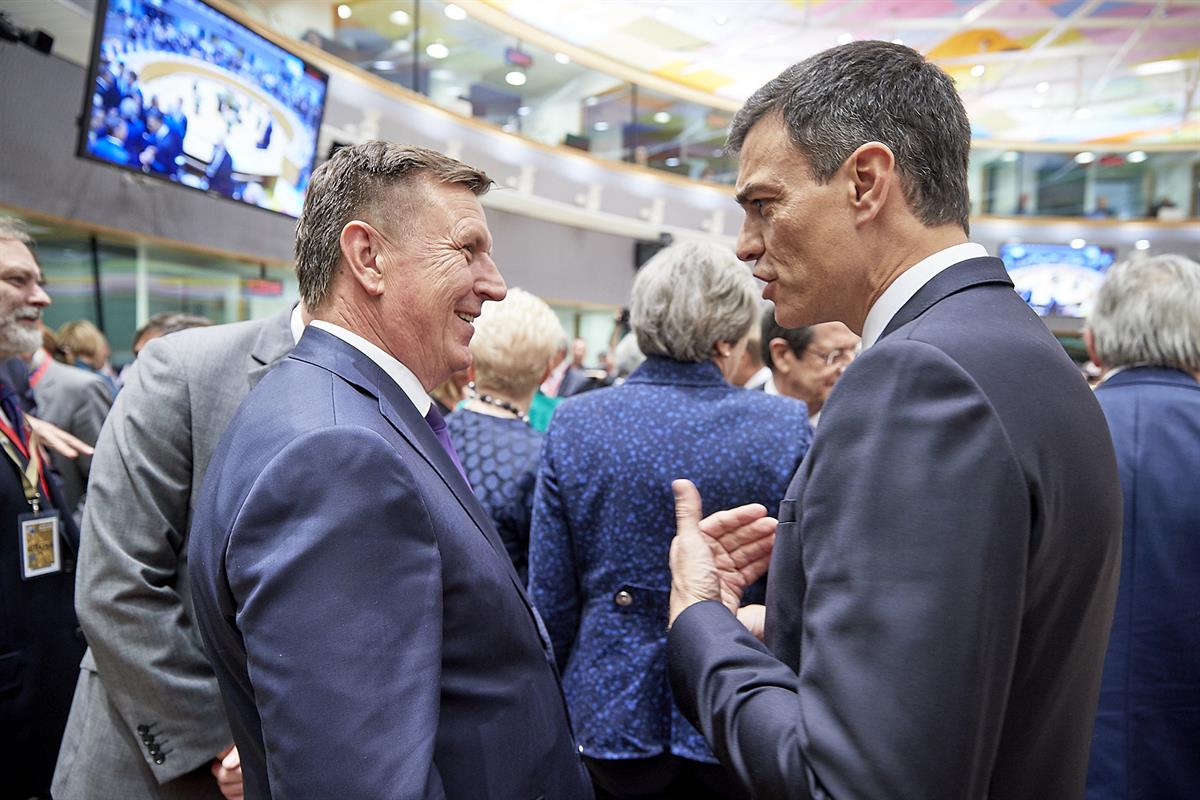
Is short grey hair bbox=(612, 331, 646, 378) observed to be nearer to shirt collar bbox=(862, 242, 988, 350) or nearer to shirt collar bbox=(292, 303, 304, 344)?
shirt collar bbox=(292, 303, 304, 344)

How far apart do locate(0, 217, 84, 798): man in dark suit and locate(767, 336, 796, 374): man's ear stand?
2.20 meters

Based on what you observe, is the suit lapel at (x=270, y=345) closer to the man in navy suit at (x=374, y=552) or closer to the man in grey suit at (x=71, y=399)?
the man in navy suit at (x=374, y=552)

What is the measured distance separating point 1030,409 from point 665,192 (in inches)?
527

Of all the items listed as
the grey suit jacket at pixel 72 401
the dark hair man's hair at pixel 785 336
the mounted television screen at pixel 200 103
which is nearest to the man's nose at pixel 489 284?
the dark hair man's hair at pixel 785 336

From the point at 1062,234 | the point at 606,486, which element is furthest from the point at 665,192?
the point at 606,486

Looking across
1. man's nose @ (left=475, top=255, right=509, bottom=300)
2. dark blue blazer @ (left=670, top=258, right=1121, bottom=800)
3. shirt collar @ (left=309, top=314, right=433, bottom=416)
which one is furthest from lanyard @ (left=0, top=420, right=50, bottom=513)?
dark blue blazer @ (left=670, top=258, right=1121, bottom=800)

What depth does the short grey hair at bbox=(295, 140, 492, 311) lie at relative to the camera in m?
1.23

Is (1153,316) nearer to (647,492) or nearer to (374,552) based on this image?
(647,492)

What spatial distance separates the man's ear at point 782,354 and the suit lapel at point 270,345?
1.56m

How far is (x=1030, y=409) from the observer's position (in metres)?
0.83

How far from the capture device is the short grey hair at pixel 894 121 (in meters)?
1.02

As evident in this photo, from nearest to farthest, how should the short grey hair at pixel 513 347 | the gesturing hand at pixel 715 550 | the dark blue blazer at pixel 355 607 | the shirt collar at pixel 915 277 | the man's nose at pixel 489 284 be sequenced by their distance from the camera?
the dark blue blazer at pixel 355 607 < the shirt collar at pixel 915 277 < the gesturing hand at pixel 715 550 < the man's nose at pixel 489 284 < the short grey hair at pixel 513 347

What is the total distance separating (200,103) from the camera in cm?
528

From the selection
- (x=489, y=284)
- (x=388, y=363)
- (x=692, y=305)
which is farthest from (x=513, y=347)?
(x=388, y=363)
